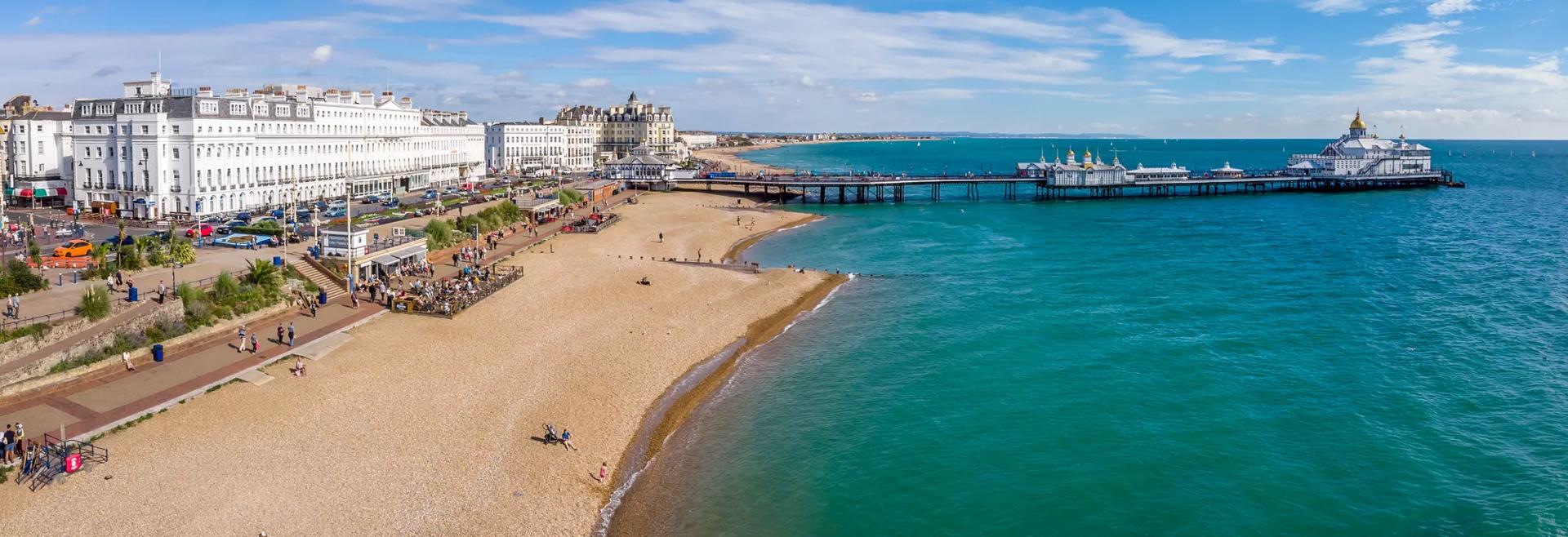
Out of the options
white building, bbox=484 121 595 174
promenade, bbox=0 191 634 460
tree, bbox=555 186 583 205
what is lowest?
promenade, bbox=0 191 634 460

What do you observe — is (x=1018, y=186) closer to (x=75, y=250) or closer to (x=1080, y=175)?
(x=1080, y=175)

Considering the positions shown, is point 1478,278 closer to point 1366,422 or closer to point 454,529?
point 1366,422

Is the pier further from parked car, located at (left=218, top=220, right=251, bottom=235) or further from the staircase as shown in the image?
the staircase

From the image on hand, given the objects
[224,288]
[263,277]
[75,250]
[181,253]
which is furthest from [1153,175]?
[75,250]

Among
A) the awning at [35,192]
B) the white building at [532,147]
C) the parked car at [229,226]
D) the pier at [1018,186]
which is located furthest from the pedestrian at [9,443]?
the white building at [532,147]

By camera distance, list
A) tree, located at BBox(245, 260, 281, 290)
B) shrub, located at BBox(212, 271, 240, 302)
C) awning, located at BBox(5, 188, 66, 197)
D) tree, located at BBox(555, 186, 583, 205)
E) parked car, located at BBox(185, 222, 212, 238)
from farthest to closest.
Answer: tree, located at BBox(555, 186, 583, 205) → awning, located at BBox(5, 188, 66, 197) → parked car, located at BBox(185, 222, 212, 238) → tree, located at BBox(245, 260, 281, 290) → shrub, located at BBox(212, 271, 240, 302)

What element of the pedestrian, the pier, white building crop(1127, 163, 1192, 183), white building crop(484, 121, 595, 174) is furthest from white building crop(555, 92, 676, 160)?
the pedestrian

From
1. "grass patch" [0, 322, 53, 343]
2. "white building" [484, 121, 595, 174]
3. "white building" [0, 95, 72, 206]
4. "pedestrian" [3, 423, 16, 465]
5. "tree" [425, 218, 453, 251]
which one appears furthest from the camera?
"white building" [484, 121, 595, 174]

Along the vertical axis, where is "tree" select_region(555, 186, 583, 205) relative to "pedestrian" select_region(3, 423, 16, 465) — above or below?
above
